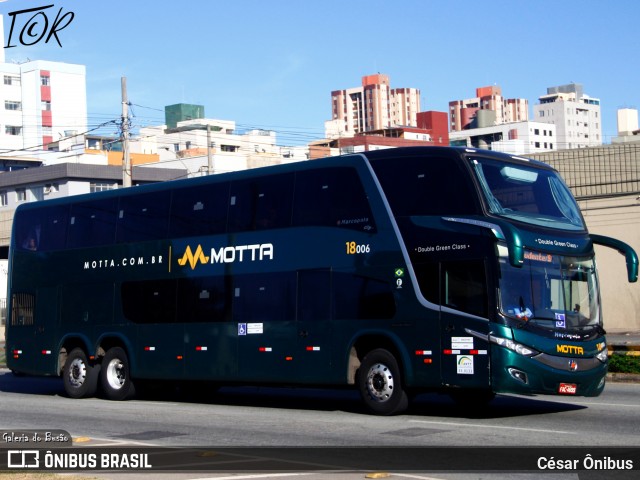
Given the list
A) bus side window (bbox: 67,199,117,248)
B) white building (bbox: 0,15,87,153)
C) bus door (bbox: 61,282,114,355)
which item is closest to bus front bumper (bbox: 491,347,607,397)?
bus door (bbox: 61,282,114,355)

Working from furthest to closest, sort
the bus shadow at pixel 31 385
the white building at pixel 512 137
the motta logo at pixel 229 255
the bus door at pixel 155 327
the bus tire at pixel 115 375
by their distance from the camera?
the white building at pixel 512 137 < the bus shadow at pixel 31 385 < the bus tire at pixel 115 375 < the bus door at pixel 155 327 < the motta logo at pixel 229 255

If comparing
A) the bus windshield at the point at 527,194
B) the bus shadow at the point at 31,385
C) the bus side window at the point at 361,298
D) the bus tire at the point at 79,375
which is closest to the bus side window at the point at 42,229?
the bus tire at the point at 79,375

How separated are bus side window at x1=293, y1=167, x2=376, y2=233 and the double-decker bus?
29 mm

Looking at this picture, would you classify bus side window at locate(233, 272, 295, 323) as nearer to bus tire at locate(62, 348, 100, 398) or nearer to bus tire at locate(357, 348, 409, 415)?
bus tire at locate(357, 348, 409, 415)

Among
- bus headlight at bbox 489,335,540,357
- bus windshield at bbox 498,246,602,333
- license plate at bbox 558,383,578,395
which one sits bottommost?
license plate at bbox 558,383,578,395

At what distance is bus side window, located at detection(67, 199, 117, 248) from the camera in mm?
22406

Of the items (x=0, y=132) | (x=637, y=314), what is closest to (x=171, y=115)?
(x=0, y=132)

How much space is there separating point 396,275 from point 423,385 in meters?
1.81

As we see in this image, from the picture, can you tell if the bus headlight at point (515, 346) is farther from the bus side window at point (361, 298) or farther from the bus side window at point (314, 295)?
the bus side window at point (314, 295)

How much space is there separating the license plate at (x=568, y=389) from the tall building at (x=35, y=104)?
11788cm

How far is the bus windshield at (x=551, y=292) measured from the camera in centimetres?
1573

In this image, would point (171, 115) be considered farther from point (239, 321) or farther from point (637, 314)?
point (239, 321)

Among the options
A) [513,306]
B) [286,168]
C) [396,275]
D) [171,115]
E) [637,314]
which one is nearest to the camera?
[513,306]

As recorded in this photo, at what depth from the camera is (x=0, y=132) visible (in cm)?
12750
